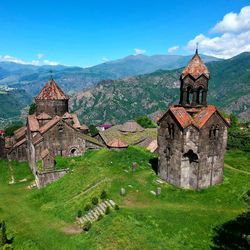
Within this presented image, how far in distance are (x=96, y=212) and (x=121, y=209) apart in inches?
123

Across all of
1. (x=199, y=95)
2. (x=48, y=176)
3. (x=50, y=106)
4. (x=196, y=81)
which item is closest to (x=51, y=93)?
(x=50, y=106)

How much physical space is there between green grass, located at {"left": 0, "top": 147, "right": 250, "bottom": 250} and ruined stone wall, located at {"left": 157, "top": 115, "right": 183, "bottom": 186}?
4.68 feet

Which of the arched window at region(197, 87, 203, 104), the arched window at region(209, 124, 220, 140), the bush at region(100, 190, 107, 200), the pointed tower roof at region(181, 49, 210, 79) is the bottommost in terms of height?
the bush at region(100, 190, 107, 200)

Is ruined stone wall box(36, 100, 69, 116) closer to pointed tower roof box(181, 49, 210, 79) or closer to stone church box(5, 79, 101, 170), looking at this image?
stone church box(5, 79, 101, 170)

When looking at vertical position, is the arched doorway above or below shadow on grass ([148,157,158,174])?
above

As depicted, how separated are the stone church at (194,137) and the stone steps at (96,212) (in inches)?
371

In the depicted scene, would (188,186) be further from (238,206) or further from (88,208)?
(88,208)

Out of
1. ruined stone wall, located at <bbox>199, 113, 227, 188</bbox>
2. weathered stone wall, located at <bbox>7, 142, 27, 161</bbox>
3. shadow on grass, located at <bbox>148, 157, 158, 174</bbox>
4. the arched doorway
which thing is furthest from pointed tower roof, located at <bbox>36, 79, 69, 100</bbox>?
ruined stone wall, located at <bbox>199, 113, 227, 188</bbox>

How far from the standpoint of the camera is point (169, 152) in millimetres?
40062

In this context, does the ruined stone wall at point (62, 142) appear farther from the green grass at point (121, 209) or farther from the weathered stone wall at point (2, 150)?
the weathered stone wall at point (2, 150)

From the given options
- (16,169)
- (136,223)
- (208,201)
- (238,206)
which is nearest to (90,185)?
(136,223)

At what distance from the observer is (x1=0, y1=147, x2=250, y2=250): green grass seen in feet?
94.1

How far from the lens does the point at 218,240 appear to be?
28.5 m

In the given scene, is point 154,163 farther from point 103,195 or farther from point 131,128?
point 131,128
